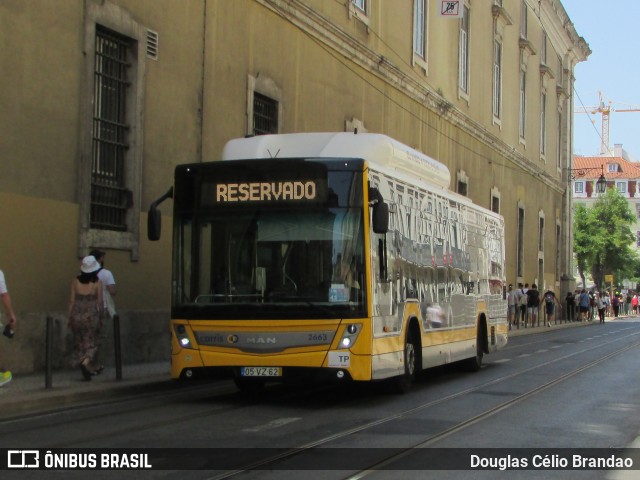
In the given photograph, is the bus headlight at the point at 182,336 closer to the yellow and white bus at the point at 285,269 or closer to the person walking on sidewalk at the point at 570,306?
the yellow and white bus at the point at 285,269

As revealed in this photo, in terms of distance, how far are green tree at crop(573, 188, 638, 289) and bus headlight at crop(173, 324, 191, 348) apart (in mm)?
84780

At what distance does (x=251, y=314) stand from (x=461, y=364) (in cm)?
787

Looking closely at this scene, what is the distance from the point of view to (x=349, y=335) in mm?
11766

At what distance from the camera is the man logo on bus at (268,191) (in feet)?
39.4

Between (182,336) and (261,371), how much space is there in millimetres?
1072

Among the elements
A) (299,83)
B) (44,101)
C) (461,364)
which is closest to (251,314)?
(44,101)

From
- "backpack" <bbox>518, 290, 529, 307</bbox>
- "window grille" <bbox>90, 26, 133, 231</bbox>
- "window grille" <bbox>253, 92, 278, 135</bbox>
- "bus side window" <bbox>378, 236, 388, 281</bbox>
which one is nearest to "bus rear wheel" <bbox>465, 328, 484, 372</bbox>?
"bus side window" <bbox>378, 236, 388, 281</bbox>

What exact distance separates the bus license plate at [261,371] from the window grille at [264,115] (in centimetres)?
1071

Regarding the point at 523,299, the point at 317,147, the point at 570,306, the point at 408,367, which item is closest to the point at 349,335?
the point at 408,367

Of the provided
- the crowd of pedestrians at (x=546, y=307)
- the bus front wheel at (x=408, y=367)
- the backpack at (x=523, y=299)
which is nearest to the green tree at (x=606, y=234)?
the crowd of pedestrians at (x=546, y=307)

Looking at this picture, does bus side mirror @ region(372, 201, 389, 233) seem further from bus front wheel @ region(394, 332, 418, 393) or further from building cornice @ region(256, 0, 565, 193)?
building cornice @ region(256, 0, 565, 193)

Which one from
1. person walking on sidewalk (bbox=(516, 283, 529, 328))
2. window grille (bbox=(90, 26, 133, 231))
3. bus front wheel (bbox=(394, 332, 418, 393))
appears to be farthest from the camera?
person walking on sidewalk (bbox=(516, 283, 529, 328))

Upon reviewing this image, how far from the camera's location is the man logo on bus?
39.4 ft

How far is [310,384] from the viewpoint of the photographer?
15.5m
